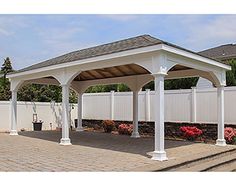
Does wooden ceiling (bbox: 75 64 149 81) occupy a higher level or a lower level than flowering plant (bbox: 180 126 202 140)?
higher

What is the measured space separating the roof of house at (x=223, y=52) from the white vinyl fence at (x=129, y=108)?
40.4 ft

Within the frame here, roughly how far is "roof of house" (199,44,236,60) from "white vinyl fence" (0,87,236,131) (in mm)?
12314

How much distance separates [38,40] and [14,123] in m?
7.18

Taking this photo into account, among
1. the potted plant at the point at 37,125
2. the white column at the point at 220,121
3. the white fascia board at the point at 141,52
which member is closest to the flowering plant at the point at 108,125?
the potted plant at the point at 37,125

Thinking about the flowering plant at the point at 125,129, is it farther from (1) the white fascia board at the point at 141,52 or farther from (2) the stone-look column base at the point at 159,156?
(2) the stone-look column base at the point at 159,156

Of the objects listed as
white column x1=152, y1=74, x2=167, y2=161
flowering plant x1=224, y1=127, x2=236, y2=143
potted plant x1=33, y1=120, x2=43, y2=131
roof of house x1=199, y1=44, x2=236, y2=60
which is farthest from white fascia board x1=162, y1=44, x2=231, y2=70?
roof of house x1=199, y1=44, x2=236, y2=60

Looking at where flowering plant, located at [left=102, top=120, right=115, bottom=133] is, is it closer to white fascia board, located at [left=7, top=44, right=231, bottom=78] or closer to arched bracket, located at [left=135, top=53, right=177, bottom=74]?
white fascia board, located at [left=7, top=44, right=231, bottom=78]

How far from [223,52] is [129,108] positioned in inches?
568

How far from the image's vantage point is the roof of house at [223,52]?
26.5 metres

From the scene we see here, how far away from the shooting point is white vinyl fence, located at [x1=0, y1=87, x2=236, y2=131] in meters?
14.0

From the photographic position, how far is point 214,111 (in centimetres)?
1383

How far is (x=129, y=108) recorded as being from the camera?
17250 mm

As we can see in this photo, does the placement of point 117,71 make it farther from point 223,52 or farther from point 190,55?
point 223,52
